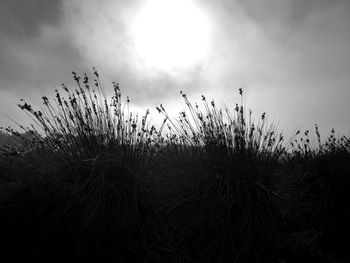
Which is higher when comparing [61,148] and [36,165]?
[61,148]

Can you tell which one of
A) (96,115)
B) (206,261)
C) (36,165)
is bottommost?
(206,261)

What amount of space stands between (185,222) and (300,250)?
119 cm

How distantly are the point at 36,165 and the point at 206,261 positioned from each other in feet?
6.85

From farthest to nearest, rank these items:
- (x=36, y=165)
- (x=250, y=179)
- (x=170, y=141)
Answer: (x=170, y=141) < (x=36, y=165) < (x=250, y=179)

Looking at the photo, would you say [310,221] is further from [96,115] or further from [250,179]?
[96,115]

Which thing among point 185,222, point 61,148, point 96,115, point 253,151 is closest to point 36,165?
point 61,148

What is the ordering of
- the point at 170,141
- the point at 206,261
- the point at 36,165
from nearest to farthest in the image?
the point at 206,261 → the point at 36,165 → the point at 170,141

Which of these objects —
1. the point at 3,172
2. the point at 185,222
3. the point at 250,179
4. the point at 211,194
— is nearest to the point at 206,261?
the point at 185,222

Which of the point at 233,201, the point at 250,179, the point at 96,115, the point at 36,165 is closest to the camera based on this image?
the point at 233,201

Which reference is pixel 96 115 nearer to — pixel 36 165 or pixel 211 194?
pixel 36 165

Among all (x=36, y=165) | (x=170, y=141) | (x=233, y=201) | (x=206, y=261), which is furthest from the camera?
(x=170, y=141)

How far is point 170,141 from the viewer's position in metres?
4.15

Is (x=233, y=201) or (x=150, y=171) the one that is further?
(x=150, y=171)

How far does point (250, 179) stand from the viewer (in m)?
2.80
